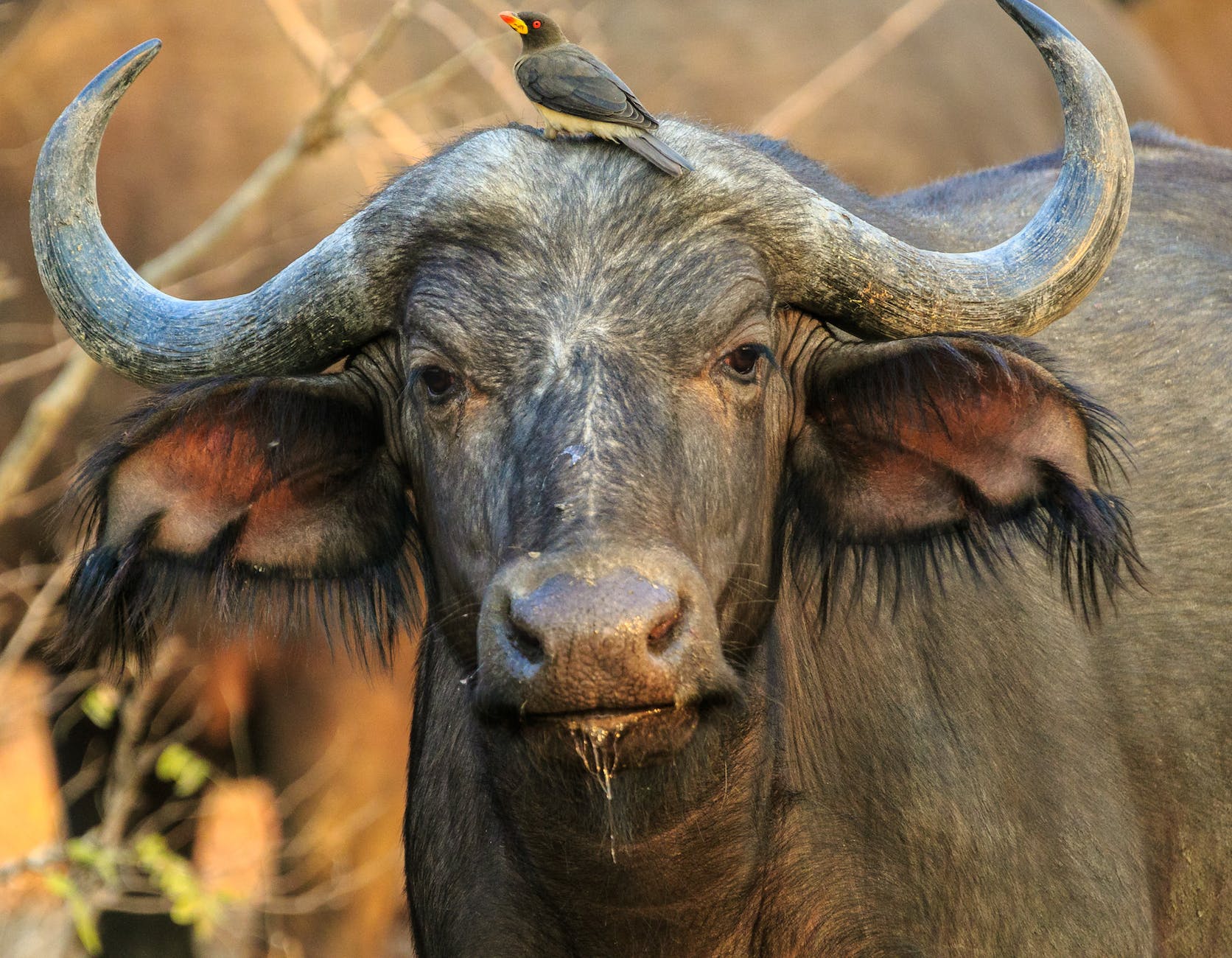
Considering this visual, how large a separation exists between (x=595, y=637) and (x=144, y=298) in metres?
1.55

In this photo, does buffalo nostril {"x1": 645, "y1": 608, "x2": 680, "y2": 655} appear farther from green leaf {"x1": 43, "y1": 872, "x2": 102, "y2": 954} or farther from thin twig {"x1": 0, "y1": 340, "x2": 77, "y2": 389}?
thin twig {"x1": 0, "y1": 340, "x2": 77, "y2": 389}

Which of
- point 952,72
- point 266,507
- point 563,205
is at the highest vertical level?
point 563,205

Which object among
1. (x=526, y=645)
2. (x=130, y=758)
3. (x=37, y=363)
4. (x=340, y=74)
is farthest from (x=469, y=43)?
(x=526, y=645)

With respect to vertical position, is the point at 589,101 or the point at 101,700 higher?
the point at 589,101

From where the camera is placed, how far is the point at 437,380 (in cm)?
346

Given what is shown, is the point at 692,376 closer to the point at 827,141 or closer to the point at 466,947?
the point at 466,947

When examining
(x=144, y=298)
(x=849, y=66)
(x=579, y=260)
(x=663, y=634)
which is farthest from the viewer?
(x=849, y=66)

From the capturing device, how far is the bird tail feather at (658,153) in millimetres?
3418

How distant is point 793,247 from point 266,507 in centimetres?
143

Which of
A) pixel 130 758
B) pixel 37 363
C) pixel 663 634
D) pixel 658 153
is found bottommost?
pixel 130 758

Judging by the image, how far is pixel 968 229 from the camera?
15.5ft

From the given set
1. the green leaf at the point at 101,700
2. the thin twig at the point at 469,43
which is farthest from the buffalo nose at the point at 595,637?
the thin twig at the point at 469,43

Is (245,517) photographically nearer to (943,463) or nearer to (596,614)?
(596,614)

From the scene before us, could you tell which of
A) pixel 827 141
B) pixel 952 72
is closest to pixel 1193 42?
pixel 952 72
